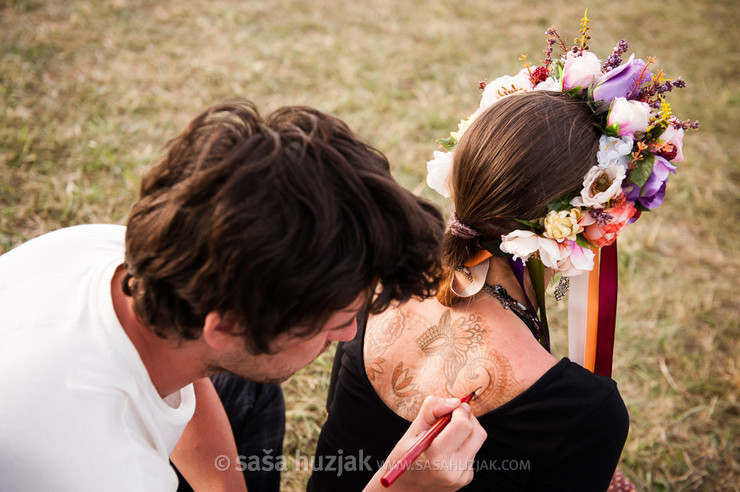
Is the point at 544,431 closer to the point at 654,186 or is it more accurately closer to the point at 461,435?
the point at 461,435

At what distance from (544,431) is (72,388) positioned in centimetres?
120

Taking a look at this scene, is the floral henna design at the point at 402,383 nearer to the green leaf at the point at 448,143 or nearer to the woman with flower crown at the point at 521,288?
the woman with flower crown at the point at 521,288

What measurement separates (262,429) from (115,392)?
0.91 m

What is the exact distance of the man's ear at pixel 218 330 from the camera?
1.29m

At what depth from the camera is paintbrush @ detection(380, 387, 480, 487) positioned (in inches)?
52.2

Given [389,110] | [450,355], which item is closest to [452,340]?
[450,355]

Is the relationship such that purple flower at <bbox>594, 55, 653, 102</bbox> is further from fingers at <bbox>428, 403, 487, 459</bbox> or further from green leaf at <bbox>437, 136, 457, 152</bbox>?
fingers at <bbox>428, 403, 487, 459</bbox>

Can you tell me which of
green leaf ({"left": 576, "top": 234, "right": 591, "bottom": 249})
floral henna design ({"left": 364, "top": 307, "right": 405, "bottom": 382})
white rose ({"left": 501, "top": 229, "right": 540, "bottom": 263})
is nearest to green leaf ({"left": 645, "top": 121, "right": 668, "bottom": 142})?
green leaf ({"left": 576, "top": 234, "right": 591, "bottom": 249})

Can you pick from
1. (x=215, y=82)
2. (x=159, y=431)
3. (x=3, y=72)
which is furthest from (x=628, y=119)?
(x=3, y=72)

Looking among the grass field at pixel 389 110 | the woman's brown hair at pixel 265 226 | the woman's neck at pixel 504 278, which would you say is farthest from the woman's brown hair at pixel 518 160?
the grass field at pixel 389 110

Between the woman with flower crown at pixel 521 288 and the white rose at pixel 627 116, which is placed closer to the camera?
the woman with flower crown at pixel 521 288

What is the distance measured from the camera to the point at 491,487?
5.60 ft

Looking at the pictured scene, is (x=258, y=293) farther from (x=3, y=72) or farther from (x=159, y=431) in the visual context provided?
(x=3, y=72)

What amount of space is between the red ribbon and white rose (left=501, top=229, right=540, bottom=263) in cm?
65
